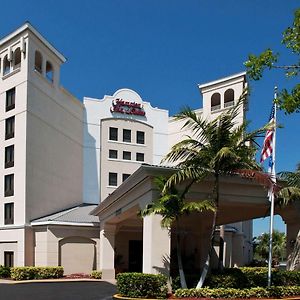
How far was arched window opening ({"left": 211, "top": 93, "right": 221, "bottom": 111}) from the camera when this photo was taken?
48.5 metres

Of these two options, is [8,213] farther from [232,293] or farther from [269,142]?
[269,142]

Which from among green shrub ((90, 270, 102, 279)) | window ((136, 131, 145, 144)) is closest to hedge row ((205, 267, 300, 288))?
green shrub ((90, 270, 102, 279))

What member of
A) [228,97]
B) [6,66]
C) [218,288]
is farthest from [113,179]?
[218,288]

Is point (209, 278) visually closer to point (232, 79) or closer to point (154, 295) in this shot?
point (154, 295)

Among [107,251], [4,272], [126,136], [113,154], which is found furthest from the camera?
[126,136]

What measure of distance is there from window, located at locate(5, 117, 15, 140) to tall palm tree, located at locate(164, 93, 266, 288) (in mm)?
23470

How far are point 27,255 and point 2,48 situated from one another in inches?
698

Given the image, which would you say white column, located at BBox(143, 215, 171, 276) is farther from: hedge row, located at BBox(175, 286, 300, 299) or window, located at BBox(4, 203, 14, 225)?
window, located at BBox(4, 203, 14, 225)

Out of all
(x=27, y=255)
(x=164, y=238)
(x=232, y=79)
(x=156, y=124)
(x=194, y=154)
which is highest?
(x=232, y=79)

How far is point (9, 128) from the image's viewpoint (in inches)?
1495

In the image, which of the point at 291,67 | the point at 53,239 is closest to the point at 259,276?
the point at 291,67

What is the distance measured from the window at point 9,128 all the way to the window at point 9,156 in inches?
35.2

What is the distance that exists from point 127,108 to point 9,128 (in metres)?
13.7

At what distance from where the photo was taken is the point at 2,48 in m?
40.2
